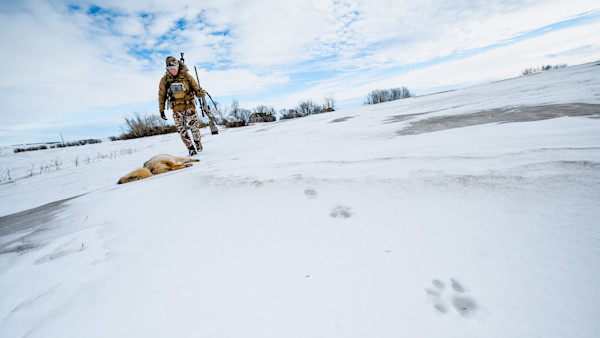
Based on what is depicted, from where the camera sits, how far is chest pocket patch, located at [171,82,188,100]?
4211 mm

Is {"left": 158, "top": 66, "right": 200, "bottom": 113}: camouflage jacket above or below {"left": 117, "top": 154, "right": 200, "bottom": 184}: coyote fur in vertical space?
above

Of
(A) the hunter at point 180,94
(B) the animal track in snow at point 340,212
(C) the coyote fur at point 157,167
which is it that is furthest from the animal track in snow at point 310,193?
(A) the hunter at point 180,94

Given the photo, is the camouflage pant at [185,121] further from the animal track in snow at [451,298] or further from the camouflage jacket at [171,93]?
the animal track in snow at [451,298]

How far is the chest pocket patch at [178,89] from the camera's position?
166 inches

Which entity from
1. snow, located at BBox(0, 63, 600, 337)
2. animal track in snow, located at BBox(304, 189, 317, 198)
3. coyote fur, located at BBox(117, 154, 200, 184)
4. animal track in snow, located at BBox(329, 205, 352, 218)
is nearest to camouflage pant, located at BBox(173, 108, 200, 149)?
coyote fur, located at BBox(117, 154, 200, 184)

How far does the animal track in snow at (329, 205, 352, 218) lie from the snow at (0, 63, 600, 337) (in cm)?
1

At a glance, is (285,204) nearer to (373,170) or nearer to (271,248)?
(271,248)

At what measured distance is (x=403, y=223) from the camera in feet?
3.33

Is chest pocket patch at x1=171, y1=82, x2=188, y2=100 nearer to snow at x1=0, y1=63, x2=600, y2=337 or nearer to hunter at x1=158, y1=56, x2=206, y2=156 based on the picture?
hunter at x1=158, y1=56, x2=206, y2=156

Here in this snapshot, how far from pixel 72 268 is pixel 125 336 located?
70 cm

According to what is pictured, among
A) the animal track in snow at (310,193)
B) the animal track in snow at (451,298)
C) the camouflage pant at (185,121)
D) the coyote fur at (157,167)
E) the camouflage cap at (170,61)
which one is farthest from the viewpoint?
the camouflage pant at (185,121)

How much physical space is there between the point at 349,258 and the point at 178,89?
4.55 meters

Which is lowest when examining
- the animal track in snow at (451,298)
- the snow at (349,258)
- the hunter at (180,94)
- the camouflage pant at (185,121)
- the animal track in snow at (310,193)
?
the animal track in snow at (451,298)

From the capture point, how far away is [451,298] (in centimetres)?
67
